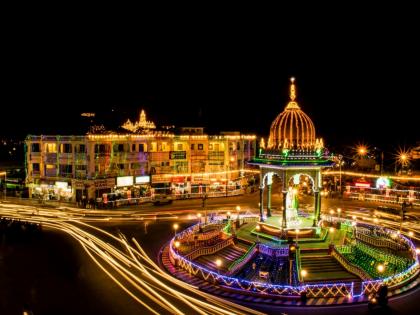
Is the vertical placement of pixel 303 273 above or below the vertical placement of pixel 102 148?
below

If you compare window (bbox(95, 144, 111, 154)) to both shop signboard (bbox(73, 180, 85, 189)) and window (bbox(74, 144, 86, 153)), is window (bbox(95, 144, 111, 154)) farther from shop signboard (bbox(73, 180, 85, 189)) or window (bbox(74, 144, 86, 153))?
shop signboard (bbox(73, 180, 85, 189))

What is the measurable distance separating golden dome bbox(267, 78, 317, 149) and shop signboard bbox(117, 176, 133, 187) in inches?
1207

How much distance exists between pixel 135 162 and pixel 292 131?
34247 mm

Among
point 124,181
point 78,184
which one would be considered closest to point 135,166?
point 124,181

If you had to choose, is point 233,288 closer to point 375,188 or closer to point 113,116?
point 375,188

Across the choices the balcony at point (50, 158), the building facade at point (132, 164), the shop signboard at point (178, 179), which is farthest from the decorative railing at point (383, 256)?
the balcony at point (50, 158)

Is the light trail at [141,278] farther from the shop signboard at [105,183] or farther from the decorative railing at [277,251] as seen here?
the shop signboard at [105,183]

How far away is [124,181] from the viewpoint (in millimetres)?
61281

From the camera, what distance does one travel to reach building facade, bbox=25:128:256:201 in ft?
194

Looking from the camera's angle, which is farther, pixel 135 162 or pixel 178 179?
pixel 178 179

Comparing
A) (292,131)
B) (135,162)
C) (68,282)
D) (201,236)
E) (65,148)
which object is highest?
(292,131)

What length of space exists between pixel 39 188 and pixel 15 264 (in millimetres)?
32670

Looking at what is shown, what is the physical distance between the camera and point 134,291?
25453 millimetres

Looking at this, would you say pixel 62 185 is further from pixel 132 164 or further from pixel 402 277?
pixel 402 277
